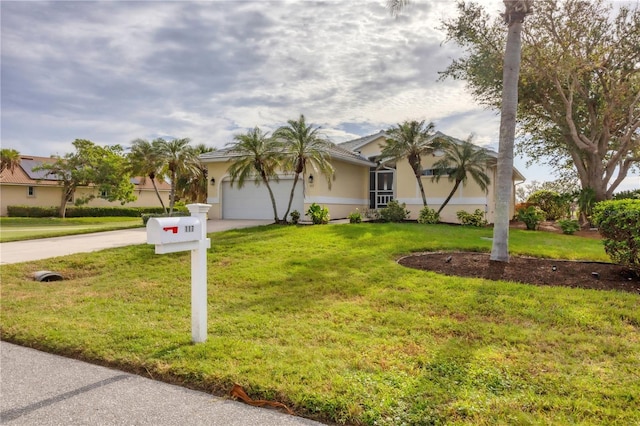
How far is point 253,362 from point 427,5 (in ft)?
36.1

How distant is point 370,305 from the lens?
5508 mm

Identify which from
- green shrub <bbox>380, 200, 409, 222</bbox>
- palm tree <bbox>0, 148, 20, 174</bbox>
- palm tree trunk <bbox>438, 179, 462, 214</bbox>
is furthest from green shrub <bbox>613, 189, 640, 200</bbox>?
palm tree <bbox>0, 148, 20, 174</bbox>

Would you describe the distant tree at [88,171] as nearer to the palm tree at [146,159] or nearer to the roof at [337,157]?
the palm tree at [146,159]

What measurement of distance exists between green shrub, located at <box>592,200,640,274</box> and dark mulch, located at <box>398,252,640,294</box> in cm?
41

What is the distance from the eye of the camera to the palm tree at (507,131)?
779cm

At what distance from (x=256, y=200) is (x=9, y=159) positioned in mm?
24143

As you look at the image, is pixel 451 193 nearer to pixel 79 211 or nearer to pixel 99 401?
pixel 99 401

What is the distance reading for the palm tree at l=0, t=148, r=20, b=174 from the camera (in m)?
30.0

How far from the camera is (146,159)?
21078mm

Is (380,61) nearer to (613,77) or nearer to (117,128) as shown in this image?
(613,77)

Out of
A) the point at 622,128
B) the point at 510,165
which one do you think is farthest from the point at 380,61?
the point at 622,128

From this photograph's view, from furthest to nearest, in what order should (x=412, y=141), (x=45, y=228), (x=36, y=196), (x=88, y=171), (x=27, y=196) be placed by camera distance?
(x=36, y=196) < (x=27, y=196) < (x=88, y=171) < (x=45, y=228) < (x=412, y=141)

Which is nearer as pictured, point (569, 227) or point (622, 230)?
point (622, 230)

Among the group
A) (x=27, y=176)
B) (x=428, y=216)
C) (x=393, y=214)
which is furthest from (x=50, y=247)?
(x=27, y=176)
